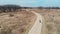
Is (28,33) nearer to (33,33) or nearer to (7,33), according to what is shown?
(33,33)

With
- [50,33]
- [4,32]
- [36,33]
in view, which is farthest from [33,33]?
[4,32]

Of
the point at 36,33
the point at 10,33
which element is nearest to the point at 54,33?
the point at 36,33

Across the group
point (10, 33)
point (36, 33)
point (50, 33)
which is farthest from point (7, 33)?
point (50, 33)

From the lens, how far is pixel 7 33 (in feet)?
70.9

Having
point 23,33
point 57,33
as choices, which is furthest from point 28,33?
point 57,33

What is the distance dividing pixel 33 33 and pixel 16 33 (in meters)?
2.36

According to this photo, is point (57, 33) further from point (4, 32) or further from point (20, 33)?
point (4, 32)

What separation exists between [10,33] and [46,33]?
4659 millimetres

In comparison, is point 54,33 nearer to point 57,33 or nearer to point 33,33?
point 57,33

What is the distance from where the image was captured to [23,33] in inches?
901

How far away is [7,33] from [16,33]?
1.20 metres

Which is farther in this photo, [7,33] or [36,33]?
[36,33]

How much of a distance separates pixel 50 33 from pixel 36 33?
1.95 meters

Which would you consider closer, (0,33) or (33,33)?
(0,33)
